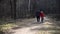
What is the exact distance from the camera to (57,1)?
31734 millimetres

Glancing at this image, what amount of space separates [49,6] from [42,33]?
792 inches

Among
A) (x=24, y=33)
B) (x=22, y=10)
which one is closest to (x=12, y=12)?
(x=22, y=10)

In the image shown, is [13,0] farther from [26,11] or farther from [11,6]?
[26,11]

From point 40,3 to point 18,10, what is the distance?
775 cm

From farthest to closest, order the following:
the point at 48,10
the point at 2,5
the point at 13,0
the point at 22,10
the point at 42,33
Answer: the point at 48,10 < the point at 22,10 < the point at 2,5 < the point at 13,0 < the point at 42,33

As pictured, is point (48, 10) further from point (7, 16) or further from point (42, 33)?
point (42, 33)

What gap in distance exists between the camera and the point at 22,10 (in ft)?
91.2

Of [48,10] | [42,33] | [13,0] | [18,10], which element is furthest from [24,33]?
[48,10]

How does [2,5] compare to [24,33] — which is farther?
[2,5]

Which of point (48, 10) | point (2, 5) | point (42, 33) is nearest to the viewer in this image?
point (42, 33)

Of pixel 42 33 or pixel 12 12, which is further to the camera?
pixel 12 12

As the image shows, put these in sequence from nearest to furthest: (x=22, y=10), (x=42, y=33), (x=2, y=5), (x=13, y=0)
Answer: (x=42, y=33) → (x=13, y=0) → (x=2, y=5) → (x=22, y=10)

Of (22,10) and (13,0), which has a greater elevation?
(13,0)

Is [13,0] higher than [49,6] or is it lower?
higher
